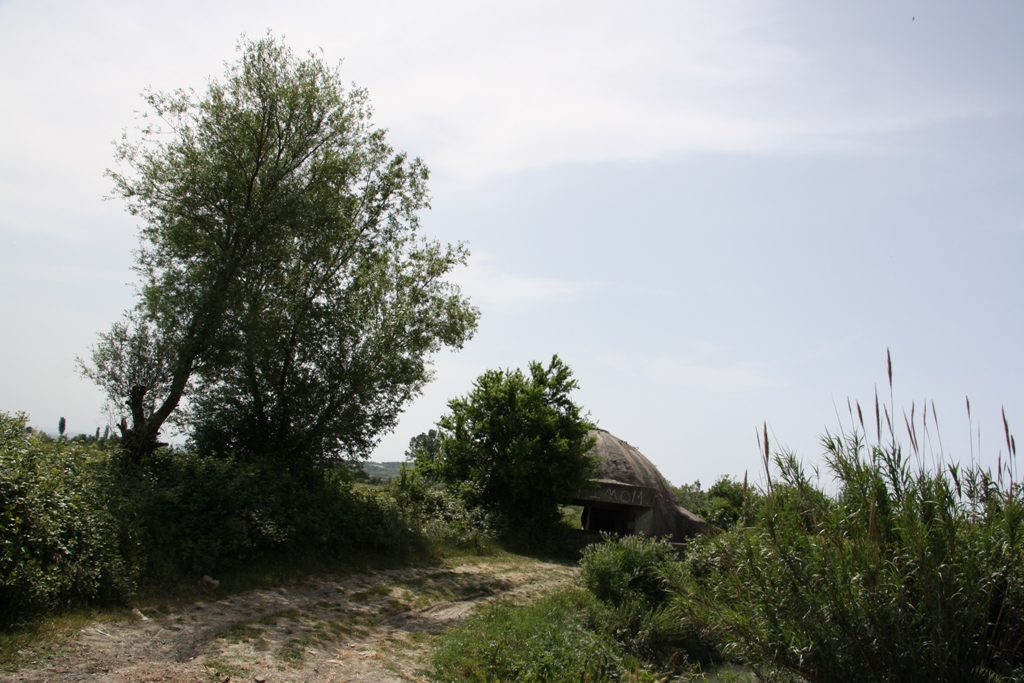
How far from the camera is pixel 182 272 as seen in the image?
587 inches

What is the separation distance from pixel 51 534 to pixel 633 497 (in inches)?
729

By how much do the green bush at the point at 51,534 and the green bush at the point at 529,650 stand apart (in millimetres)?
4402

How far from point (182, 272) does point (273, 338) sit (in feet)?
8.04

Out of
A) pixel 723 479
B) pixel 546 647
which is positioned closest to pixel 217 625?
pixel 546 647

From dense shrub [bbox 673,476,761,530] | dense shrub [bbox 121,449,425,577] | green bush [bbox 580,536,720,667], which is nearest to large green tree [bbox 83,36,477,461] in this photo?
dense shrub [bbox 121,449,425,577]

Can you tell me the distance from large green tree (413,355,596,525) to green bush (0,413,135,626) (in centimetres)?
1319

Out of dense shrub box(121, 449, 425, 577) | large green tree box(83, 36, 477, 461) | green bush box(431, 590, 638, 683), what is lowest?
green bush box(431, 590, 638, 683)

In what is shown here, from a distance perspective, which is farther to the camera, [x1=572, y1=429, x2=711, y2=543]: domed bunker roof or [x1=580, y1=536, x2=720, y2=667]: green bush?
[x1=572, y1=429, x2=711, y2=543]: domed bunker roof

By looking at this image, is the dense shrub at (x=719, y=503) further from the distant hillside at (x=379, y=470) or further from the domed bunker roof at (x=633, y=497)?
the distant hillside at (x=379, y=470)

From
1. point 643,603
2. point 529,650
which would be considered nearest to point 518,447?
point 643,603

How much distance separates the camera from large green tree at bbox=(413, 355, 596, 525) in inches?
836

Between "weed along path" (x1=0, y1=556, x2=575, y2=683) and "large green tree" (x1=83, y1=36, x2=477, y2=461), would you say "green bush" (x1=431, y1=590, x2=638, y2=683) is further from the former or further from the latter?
"large green tree" (x1=83, y1=36, x2=477, y2=461)

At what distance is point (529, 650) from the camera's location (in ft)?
27.6

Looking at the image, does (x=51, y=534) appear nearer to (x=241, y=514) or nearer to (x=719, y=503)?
(x=241, y=514)
